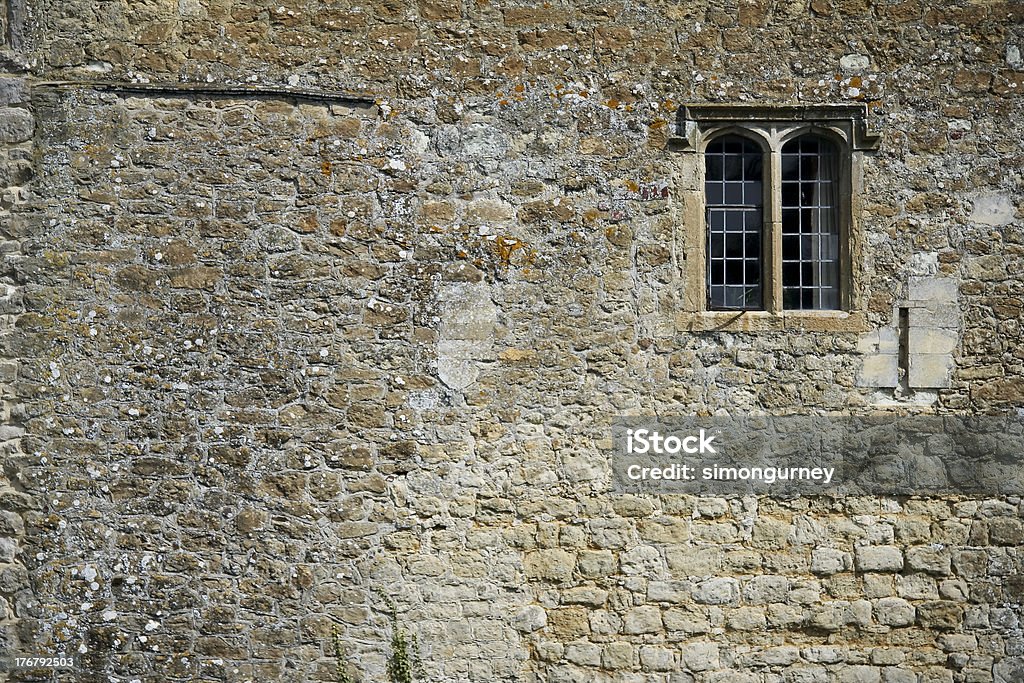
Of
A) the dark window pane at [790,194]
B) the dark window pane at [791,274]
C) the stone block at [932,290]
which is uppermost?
the dark window pane at [790,194]

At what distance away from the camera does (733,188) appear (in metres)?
5.60

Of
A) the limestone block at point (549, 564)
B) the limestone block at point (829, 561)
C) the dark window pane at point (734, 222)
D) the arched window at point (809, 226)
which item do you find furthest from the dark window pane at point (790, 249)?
the limestone block at point (549, 564)

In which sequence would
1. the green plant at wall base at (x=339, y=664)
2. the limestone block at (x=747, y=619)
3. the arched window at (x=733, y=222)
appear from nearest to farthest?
the green plant at wall base at (x=339, y=664)
the limestone block at (x=747, y=619)
the arched window at (x=733, y=222)

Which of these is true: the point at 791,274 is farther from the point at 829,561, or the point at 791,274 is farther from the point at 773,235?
the point at 829,561

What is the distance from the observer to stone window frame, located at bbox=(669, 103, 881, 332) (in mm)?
5445

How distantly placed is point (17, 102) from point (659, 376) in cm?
416

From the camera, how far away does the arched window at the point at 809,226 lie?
220 inches

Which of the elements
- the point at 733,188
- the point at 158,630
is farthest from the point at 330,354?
the point at 733,188

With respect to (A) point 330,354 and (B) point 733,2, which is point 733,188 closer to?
(B) point 733,2

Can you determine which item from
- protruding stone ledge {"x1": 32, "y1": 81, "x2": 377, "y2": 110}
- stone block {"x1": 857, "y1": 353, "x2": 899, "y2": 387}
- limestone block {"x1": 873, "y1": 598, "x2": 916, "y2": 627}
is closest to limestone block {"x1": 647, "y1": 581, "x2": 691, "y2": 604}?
limestone block {"x1": 873, "y1": 598, "x2": 916, "y2": 627}

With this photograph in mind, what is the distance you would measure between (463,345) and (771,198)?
6.84ft

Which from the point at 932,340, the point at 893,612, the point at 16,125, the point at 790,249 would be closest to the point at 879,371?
the point at 932,340

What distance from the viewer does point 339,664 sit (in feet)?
17.1

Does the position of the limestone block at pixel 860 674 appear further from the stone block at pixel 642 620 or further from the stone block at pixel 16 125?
the stone block at pixel 16 125
